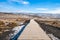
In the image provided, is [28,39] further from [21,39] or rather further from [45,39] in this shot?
[45,39]

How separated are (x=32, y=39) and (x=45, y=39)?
1339 millimetres

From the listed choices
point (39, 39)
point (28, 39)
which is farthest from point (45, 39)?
point (28, 39)

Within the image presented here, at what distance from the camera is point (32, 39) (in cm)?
1530

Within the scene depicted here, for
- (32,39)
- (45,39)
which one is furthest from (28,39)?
(45,39)

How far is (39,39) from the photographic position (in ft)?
50.3

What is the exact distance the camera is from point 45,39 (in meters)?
15.2

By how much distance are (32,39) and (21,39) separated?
1137 mm

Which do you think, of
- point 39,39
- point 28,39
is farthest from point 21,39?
point 39,39

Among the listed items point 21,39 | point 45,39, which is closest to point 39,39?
point 45,39

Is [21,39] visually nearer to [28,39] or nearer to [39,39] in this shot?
[28,39]

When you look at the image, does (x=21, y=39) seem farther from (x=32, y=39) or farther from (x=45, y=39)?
(x=45, y=39)

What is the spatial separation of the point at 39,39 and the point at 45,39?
0.62 m

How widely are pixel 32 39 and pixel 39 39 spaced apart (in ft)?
2.38

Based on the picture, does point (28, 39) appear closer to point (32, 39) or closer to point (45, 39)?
point (32, 39)
